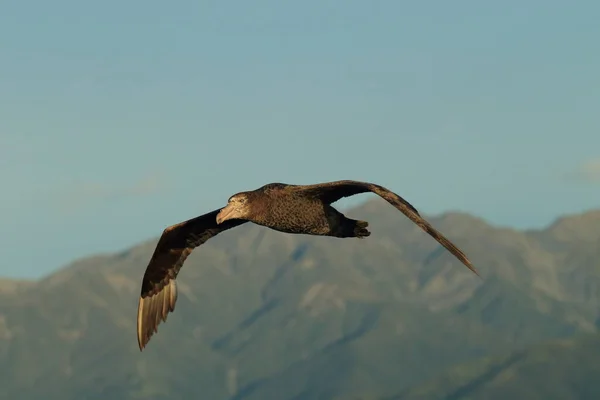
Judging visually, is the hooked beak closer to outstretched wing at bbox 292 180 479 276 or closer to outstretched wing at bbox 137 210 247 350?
outstretched wing at bbox 292 180 479 276

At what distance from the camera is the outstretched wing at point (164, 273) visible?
3231 centimetres

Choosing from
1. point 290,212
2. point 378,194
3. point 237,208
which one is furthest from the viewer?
point 237,208

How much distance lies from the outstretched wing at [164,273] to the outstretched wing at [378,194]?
5.84 m

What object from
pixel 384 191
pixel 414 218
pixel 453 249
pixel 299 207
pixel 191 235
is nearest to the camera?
pixel 453 249

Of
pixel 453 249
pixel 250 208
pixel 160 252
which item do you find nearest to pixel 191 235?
pixel 160 252

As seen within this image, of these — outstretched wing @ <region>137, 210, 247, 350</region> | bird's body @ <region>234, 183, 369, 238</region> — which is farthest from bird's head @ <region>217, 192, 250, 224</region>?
outstretched wing @ <region>137, 210, 247, 350</region>

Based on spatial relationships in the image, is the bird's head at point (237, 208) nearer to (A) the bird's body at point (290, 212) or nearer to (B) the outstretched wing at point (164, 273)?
(A) the bird's body at point (290, 212)

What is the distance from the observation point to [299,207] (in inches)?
1058

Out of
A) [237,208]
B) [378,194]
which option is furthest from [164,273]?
[378,194]

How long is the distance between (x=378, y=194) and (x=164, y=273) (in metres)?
12.3

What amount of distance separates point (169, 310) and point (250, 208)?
7986 millimetres

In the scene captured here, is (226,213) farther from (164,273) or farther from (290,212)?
(164,273)

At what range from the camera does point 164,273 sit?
3350cm

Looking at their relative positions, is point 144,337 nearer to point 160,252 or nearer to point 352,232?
point 160,252
